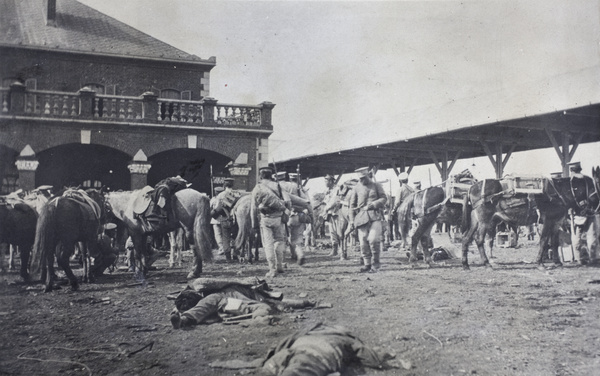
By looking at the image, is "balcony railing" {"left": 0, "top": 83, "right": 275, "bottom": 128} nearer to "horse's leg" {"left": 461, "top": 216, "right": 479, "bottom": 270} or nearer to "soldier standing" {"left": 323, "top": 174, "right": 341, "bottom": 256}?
"horse's leg" {"left": 461, "top": 216, "right": 479, "bottom": 270}

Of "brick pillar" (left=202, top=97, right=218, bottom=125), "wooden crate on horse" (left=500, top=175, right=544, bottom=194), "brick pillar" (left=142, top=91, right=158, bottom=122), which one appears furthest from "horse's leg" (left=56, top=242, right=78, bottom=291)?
"wooden crate on horse" (left=500, top=175, right=544, bottom=194)

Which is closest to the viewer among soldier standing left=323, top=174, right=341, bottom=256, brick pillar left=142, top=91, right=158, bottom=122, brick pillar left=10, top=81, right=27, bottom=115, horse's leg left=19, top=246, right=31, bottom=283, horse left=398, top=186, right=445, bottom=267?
brick pillar left=10, top=81, right=27, bottom=115

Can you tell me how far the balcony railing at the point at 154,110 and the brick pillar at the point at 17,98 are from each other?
234mm

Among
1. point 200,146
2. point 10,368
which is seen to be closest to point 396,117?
point 200,146

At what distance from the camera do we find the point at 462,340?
416cm

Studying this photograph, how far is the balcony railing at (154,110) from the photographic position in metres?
4.94

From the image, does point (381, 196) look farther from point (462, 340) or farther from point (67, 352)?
point (67, 352)

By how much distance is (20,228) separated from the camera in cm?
478

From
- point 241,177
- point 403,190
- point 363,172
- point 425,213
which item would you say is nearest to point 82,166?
point 241,177

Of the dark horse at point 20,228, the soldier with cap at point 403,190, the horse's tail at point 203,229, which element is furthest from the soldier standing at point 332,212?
the dark horse at point 20,228

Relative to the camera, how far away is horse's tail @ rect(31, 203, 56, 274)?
4.80 metres

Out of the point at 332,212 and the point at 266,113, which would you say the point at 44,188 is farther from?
the point at 332,212

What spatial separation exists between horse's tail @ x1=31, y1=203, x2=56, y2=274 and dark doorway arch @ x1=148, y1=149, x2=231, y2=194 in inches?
44.1

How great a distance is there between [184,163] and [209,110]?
2.31 feet
